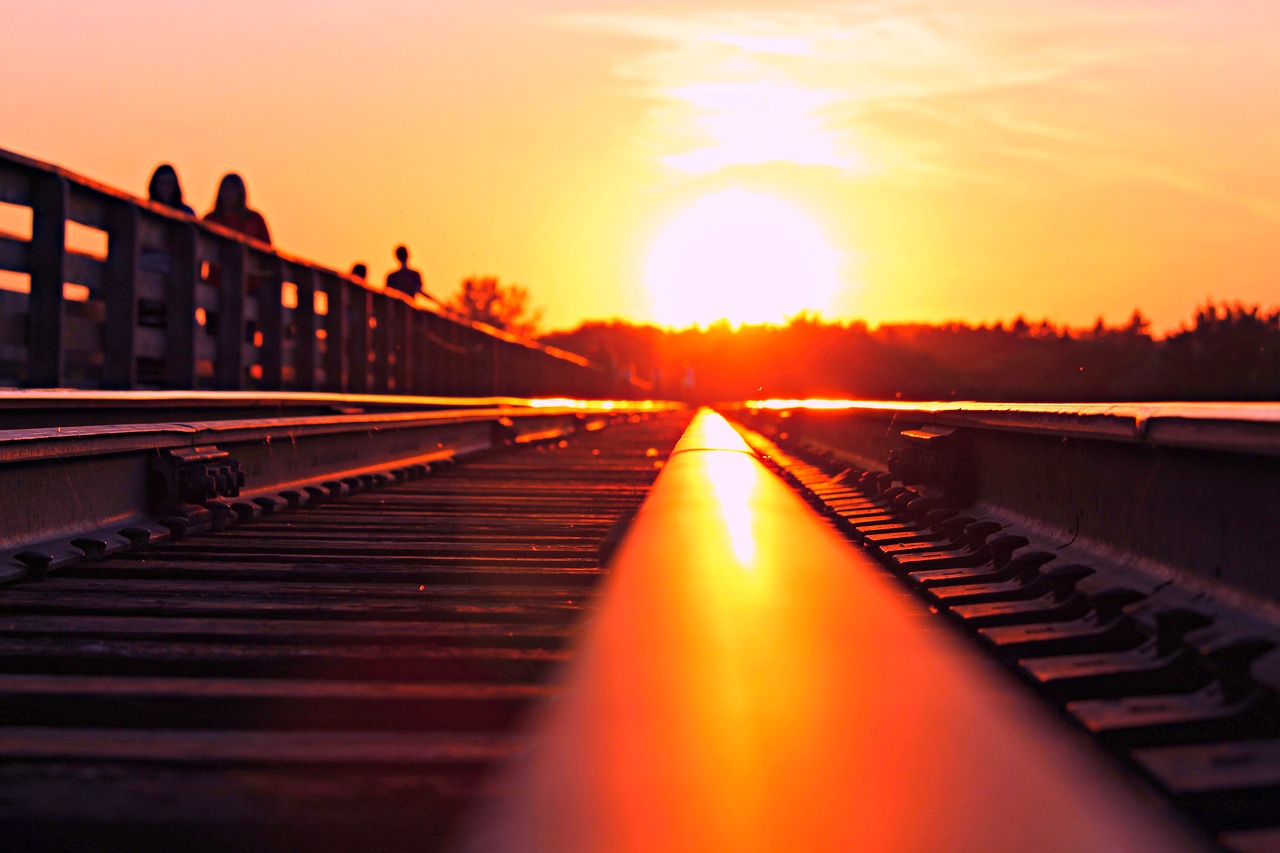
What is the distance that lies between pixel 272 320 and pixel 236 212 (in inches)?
78.5

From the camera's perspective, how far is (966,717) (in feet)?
5.64

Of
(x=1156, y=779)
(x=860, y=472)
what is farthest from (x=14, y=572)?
(x=860, y=472)

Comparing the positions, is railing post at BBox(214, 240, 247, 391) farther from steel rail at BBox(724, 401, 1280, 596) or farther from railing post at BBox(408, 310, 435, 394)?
railing post at BBox(408, 310, 435, 394)

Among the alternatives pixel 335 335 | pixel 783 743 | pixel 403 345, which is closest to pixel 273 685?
pixel 783 743

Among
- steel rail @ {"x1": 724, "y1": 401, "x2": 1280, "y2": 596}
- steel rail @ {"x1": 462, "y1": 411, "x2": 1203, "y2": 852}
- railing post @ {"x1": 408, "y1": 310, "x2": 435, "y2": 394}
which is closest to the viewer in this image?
steel rail @ {"x1": 462, "y1": 411, "x2": 1203, "y2": 852}

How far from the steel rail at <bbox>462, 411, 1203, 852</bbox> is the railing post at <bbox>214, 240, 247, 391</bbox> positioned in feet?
26.6

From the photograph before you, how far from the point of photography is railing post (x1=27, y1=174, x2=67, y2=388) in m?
6.88

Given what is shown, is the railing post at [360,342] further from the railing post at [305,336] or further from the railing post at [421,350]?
the railing post at [421,350]

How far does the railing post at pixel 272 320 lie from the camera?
10.9 metres

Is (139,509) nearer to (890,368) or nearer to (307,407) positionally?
(307,407)

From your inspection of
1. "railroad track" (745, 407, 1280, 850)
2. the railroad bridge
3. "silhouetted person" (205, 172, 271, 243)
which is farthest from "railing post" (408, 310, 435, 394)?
"railroad track" (745, 407, 1280, 850)

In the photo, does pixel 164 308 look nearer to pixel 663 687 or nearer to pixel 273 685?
pixel 273 685

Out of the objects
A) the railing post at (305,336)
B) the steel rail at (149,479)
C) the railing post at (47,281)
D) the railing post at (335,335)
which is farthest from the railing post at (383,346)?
the railing post at (47,281)

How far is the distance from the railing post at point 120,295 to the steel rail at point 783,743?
21.6 ft
